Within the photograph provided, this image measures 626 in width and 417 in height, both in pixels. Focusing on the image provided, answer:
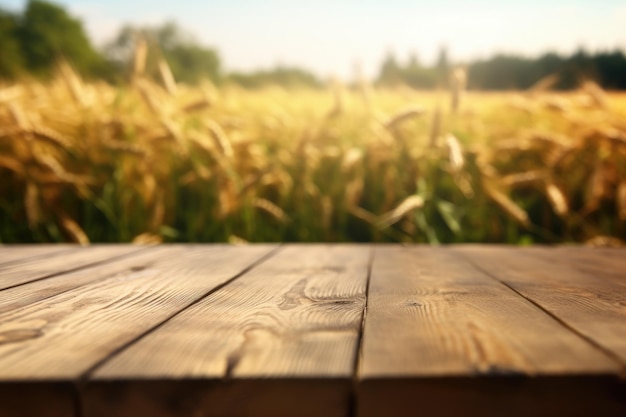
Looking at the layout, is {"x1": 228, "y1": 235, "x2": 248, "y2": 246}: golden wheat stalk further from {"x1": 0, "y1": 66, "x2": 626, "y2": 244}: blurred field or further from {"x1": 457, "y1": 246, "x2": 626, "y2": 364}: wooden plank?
{"x1": 457, "y1": 246, "x2": 626, "y2": 364}: wooden plank

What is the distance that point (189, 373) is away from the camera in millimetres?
646

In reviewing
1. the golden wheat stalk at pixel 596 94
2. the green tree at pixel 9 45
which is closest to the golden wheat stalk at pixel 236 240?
the golden wheat stalk at pixel 596 94

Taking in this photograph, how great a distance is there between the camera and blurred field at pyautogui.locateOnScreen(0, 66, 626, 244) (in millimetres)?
2271

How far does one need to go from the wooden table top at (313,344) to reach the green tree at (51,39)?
16.6m

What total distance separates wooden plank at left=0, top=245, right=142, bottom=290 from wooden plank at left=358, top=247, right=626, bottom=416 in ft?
2.26

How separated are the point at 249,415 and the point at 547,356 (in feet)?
1.00

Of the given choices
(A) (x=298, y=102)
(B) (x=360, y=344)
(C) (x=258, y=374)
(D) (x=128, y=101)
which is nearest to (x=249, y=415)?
(C) (x=258, y=374)

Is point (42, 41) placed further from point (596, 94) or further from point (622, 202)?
point (622, 202)

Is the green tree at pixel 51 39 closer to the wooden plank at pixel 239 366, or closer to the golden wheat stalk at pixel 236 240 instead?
the golden wheat stalk at pixel 236 240

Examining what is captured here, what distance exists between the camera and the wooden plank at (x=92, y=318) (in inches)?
26.6

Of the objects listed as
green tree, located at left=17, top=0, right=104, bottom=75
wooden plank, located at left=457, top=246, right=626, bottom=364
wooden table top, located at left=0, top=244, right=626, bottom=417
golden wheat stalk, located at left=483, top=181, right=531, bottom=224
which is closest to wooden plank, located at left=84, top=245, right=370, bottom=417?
wooden table top, located at left=0, top=244, right=626, bottom=417

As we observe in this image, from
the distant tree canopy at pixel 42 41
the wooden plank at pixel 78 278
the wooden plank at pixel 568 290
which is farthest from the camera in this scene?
the distant tree canopy at pixel 42 41

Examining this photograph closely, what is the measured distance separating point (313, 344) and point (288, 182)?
5.67 ft

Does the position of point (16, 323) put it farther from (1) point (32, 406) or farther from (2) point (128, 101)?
(2) point (128, 101)
